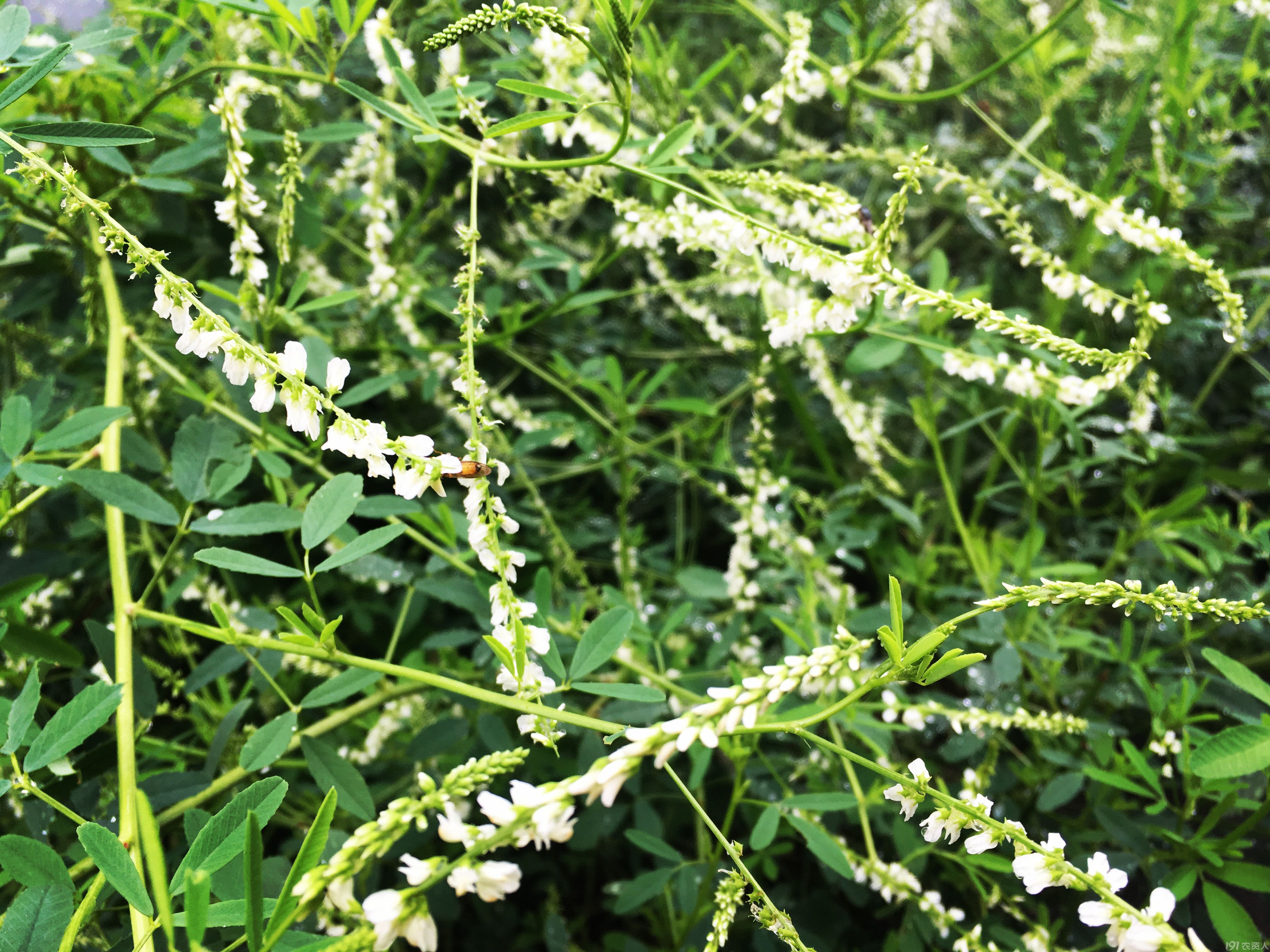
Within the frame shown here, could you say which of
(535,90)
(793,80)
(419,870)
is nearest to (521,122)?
(535,90)

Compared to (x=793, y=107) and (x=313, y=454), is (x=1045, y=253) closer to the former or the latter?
(x=793, y=107)

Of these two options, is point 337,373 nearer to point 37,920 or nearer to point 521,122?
point 521,122

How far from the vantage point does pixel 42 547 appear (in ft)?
3.69

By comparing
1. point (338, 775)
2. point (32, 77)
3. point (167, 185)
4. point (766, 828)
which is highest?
point (32, 77)

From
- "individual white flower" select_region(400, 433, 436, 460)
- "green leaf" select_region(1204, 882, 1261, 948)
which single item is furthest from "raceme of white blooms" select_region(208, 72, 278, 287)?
"green leaf" select_region(1204, 882, 1261, 948)

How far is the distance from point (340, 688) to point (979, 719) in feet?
2.39

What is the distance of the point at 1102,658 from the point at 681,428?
2.42ft

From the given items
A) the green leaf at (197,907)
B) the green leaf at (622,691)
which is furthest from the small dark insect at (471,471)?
the green leaf at (197,907)

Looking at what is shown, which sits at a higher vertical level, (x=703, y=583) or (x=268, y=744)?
(x=268, y=744)

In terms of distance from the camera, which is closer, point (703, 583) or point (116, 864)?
point (116, 864)

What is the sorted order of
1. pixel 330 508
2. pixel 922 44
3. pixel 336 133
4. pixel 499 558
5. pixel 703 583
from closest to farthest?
pixel 499 558, pixel 330 508, pixel 336 133, pixel 703 583, pixel 922 44

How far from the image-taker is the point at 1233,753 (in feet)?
2.42

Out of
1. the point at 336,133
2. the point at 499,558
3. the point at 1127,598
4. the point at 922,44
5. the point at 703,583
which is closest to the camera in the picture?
the point at 1127,598

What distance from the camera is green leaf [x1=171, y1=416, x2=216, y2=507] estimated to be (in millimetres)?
895
